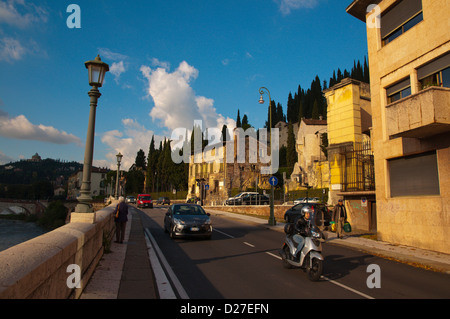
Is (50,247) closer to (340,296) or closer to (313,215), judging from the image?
(340,296)

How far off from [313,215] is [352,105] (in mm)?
14168

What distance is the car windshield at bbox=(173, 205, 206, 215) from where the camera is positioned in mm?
13586

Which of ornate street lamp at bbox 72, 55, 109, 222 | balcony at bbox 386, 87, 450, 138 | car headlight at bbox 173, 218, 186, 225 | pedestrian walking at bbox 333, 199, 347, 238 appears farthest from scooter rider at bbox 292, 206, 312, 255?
pedestrian walking at bbox 333, 199, 347, 238

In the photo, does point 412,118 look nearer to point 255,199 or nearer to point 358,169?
point 358,169

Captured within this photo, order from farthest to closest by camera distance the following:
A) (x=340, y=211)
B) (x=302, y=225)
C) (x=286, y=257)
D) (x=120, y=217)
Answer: (x=340, y=211), (x=120, y=217), (x=286, y=257), (x=302, y=225)

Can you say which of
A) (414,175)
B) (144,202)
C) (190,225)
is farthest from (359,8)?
(144,202)

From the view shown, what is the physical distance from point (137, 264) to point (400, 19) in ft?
49.9

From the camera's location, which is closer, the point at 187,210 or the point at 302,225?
the point at 302,225

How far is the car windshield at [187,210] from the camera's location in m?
13.6

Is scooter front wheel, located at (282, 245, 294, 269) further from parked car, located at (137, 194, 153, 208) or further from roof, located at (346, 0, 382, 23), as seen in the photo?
parked car, located at (137, 194, 153, 208)

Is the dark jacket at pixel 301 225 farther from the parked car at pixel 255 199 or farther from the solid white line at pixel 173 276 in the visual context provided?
the parked car at pixel 255 199

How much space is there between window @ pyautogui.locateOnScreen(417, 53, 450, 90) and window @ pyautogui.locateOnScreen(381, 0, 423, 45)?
2.28m

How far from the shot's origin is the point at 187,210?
45.6 ft
